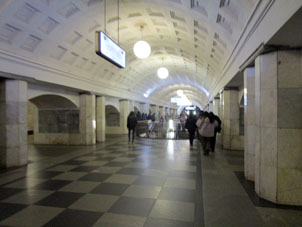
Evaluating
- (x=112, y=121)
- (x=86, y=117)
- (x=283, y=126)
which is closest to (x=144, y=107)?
(x=112, y=121)

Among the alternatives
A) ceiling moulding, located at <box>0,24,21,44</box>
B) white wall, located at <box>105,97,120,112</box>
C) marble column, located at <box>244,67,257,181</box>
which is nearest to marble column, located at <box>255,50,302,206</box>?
marble column, located at <box>244,67,257,181</box>

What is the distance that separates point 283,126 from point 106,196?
3382 millimetres

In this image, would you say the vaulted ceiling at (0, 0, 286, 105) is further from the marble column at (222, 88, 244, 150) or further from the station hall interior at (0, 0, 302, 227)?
the marble column at (222, 88, 244, 150)

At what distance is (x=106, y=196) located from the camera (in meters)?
3.85

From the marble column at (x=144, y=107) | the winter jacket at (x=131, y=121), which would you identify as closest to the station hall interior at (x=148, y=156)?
the winter jacket at (x=131, y=121)

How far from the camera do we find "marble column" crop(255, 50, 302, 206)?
3445 millimetres

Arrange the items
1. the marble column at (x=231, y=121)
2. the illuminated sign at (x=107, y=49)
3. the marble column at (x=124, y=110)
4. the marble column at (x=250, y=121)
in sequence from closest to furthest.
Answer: the marble column at (x=250, y=121) < the illuminated sign at (x=107, y=49) < the marble column at (x=231, y=121) < the marble column at (x=124, y=110)

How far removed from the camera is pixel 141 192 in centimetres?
404

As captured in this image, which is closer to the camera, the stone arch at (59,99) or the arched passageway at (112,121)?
the stone arch at (59,99)

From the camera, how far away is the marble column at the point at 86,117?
1109cm

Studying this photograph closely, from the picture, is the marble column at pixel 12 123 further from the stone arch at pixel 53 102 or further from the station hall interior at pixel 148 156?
the stone arch at pixel 53 102

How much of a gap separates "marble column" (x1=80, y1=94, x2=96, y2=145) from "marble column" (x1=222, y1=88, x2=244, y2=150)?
22.4ft

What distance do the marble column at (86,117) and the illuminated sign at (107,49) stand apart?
515 cm

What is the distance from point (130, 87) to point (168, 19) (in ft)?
31.5
